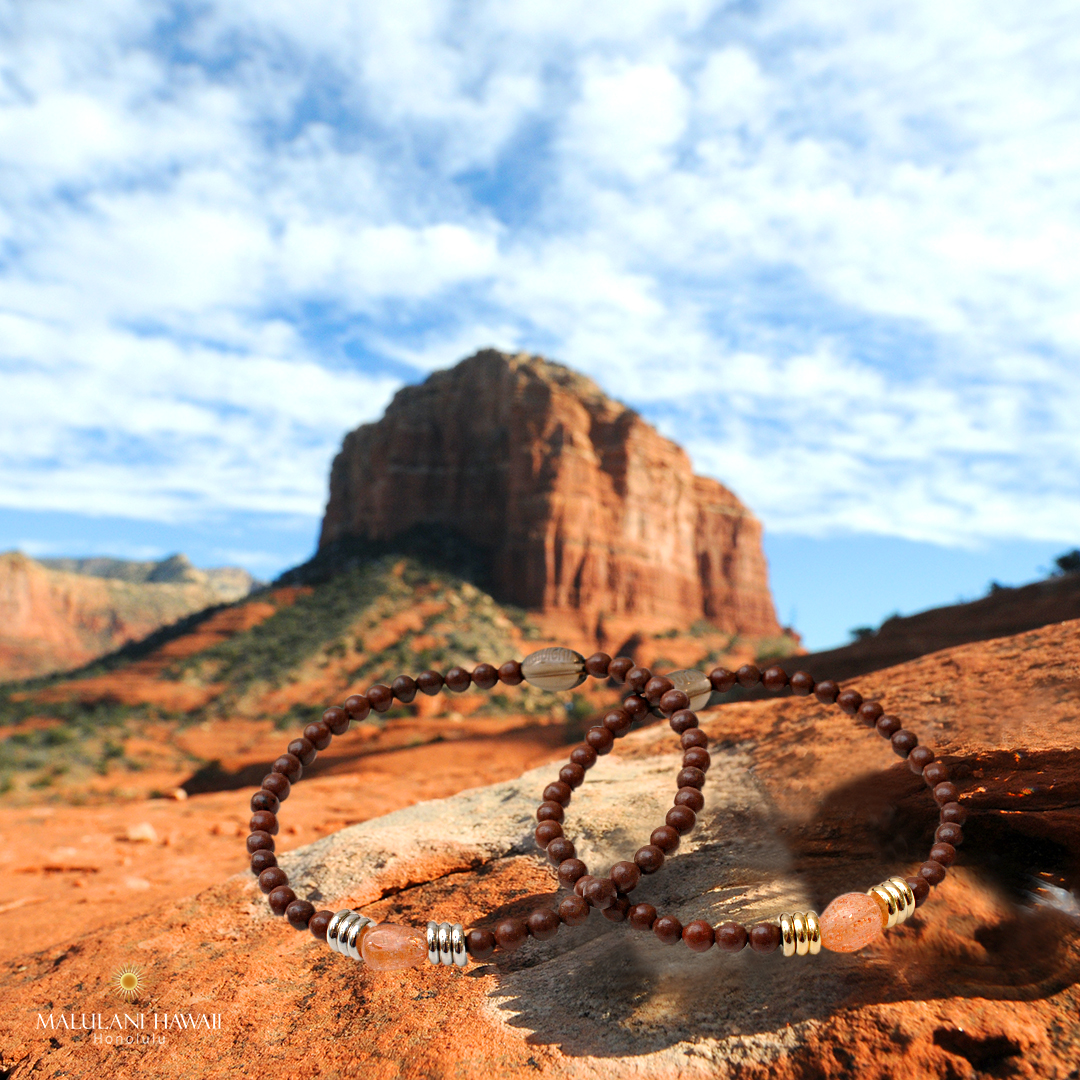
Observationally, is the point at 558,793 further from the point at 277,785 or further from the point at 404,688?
the point at 277,785

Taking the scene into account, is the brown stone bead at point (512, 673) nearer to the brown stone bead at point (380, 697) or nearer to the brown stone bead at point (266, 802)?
the brown stone bead at point (380, 697)

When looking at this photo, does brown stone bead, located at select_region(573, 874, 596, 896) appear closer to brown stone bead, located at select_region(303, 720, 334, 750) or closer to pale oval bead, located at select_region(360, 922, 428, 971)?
pale oval bead, located at select_region(360, 922, 428, 971)

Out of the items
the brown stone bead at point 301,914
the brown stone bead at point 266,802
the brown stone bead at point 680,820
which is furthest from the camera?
the brown stone bead at point 266,802

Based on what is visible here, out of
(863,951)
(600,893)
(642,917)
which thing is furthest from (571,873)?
(863,951)

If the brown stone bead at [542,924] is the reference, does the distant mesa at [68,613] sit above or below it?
above

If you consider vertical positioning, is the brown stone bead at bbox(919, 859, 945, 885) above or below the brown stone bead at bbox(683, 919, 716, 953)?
above

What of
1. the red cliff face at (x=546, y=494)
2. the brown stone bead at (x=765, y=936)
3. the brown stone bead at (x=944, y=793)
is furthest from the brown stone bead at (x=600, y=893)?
the red cliff face at (x=546, y=494)

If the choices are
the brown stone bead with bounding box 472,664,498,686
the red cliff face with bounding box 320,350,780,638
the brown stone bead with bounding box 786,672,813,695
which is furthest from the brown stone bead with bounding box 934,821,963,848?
the red cliff face with bounding box 320,350,780,638
